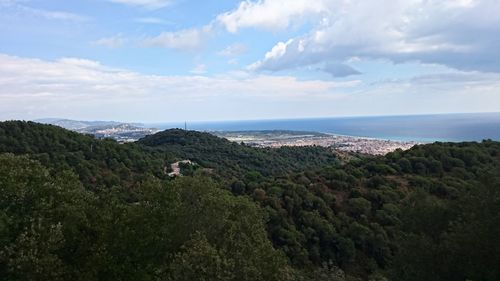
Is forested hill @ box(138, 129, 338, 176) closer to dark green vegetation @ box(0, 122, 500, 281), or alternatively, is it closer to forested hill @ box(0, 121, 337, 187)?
forested hill @ box(0, 121, 337, 187)

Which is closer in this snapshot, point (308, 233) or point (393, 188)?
point (308, 233)

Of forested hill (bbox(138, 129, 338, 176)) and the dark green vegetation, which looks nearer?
the dark green vegetation

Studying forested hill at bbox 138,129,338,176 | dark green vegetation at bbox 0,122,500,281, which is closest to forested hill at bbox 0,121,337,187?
forested hill at bbox 138,129,338,176

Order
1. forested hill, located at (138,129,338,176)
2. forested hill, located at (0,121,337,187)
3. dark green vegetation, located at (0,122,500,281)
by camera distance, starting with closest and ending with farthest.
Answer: dark green vegetation, located at (0,122,500,281)
forested hill, located at (0,121,337,187)
forested hill, located at (138,129,338,176)

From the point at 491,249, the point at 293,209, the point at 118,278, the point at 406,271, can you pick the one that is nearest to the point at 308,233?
the point at 293,209

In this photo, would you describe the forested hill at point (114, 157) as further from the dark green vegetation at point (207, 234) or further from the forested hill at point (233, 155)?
the dark green vegetation at point (207, 234)

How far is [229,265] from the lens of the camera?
11.9 metres

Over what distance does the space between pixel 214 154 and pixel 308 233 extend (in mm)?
56315

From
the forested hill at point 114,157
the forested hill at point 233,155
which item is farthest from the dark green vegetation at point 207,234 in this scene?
the forested hill at point 233,155

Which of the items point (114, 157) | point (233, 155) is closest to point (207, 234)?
point (114, 157)

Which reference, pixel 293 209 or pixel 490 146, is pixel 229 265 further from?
pixel 490 146

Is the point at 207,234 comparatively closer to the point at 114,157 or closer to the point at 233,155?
the point at 114,157

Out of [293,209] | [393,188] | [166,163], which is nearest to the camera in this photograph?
[293,209]

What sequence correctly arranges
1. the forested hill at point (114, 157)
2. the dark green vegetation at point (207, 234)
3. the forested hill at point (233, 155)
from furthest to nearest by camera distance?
the forested hill at point (233, 155) → the forested hill at point (114, 157) → the dark green vegetation at point (207, 234)
